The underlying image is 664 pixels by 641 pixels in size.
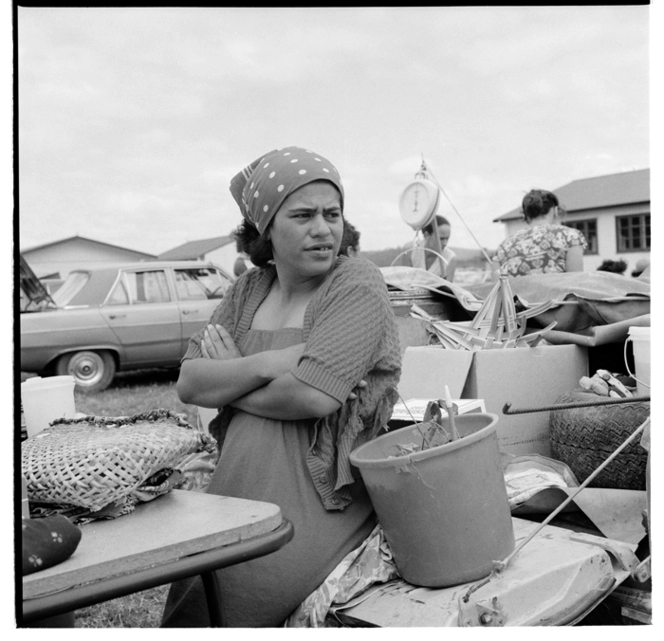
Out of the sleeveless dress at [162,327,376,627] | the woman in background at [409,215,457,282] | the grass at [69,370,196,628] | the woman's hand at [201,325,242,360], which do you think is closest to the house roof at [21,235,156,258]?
the grass at [69,370,196,628]

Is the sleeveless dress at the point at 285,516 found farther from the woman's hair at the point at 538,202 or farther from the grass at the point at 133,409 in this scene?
the woman's hair at the point at 538,202

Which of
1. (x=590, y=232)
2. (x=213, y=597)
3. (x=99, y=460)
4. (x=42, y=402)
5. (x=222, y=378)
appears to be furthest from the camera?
(x=590, y=232)

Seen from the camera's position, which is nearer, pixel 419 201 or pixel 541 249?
pixel 541 249

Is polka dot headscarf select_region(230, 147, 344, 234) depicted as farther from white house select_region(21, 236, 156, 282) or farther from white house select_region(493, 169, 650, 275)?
white house select_region(21, 236, 156, 282)

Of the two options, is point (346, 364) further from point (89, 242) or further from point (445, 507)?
point (89, 242)

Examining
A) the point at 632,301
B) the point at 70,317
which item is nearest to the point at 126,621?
the point at 632,301

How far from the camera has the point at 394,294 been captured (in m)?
3.96

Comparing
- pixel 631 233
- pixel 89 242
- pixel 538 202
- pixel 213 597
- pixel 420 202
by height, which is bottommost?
pixel 213 597

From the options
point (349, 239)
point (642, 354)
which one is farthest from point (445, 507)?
point (642, 354)

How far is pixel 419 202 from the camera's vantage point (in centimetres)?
553

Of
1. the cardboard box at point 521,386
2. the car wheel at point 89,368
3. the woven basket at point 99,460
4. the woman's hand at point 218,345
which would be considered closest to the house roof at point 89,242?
the car wheel at point 89,368

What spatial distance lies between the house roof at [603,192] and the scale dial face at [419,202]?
72.2ft

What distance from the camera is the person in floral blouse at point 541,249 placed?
4.61m

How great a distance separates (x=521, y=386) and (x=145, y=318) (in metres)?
6.93
